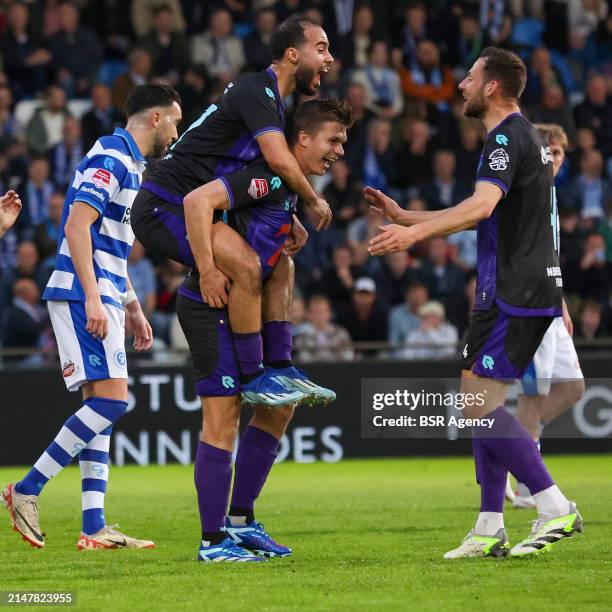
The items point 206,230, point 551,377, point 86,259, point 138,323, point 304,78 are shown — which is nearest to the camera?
point 206,230

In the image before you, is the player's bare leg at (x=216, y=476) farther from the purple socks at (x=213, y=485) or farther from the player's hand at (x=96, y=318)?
the player's hand at (x=96, y=318)

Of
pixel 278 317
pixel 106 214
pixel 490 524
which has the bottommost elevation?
pixel 490 524

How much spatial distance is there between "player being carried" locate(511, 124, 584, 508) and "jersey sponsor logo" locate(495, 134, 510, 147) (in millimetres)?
2260

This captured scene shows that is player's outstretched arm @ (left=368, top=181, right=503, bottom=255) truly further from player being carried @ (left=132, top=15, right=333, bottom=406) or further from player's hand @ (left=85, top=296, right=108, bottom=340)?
player's hand @ (left=85, top=296, right=108, bottom=340)

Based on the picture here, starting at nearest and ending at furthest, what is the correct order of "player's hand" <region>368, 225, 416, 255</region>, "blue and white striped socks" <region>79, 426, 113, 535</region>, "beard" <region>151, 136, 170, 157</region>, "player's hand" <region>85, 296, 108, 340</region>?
"player's hand" <region>368, 225, 416, 255</region> < "player's hand" <region>85, 296, 108, 340</region> < "blue and white striped socks" <region>79, 426, 113, 535</region> < "beard" <region>151, 136, 170, 157</region>

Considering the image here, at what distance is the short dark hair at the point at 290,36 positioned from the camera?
6773mm

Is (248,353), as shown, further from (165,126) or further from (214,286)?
(165,126)

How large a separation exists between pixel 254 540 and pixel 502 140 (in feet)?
7.68

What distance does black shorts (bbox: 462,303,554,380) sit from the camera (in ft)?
22.0

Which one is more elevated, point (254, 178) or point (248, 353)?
point (254, 178)

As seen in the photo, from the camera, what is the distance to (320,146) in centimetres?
686

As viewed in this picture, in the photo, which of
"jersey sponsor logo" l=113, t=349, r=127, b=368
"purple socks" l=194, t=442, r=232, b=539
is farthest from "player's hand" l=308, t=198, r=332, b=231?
"jersey sponsor logo" l=113, t=349, r=127, b=368

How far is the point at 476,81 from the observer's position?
6.98m

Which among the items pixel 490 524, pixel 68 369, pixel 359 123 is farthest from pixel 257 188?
pixel 359 123
